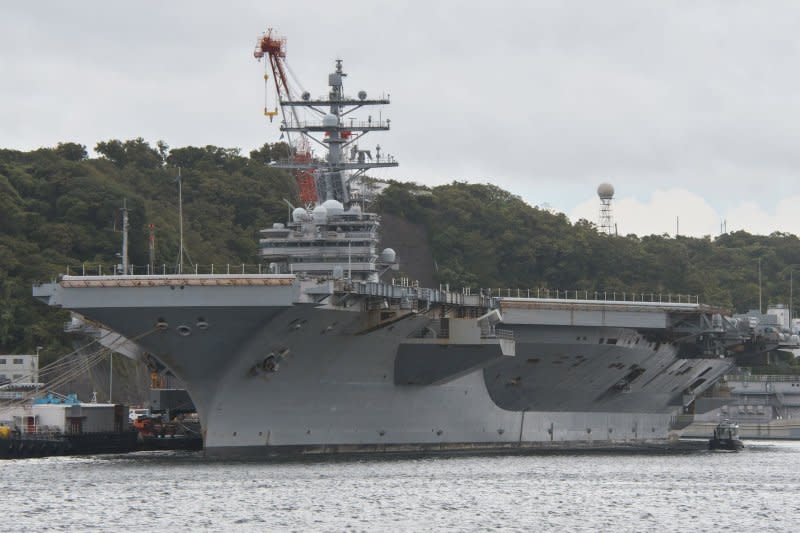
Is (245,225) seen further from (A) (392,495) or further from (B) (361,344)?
(A) (392,495)

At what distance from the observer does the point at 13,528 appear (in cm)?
2919

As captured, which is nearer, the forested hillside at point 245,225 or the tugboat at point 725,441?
the tugboat at point 725,441

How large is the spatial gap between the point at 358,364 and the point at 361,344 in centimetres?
78

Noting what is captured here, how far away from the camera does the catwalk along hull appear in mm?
39469

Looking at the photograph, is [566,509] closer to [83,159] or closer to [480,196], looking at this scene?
[83,159]

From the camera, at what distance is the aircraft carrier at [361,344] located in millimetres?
39750

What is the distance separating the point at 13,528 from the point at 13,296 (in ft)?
134

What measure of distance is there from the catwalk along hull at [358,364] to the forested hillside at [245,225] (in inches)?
1042

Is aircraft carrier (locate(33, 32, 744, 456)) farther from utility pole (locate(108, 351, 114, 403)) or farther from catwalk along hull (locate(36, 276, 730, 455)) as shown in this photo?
utility pole (locate(108, 351, 114, 403))

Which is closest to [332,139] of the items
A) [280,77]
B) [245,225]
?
[280,77]

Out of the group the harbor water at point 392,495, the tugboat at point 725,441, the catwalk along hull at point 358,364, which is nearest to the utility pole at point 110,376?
the harbor water at point 392,495

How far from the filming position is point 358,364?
4409 cm

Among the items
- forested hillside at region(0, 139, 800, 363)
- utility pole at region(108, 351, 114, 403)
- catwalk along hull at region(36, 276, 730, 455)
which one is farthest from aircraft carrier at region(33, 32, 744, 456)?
forested hillside at region(0, 139, 800, 363)

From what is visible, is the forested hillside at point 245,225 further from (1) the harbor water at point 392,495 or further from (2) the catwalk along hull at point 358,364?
(1) the harbor water at point 392,495
